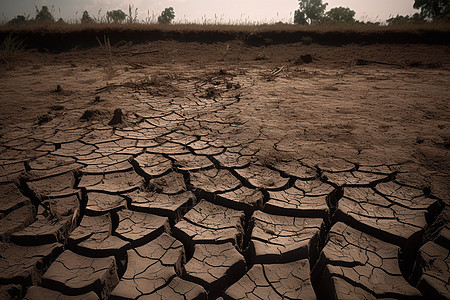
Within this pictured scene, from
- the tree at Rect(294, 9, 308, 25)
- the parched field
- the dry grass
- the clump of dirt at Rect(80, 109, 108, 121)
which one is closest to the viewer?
the parched field

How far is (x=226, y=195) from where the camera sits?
1628mm

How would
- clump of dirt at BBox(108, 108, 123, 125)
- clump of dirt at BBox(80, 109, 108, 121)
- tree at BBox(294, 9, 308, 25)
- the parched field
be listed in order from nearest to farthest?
the parched field < clump of dirt at BBox(108, 108, 123, 125) < clump of dirt at BBox(80, 109, 108, 121) < tree at BBox(294, 9, 308, 25)

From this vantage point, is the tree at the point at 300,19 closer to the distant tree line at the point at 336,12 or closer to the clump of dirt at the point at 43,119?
the distant tree line at the point at 336,12

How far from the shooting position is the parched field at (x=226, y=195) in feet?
3.71

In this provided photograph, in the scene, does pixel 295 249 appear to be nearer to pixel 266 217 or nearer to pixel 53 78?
pixel 266 217

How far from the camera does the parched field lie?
1.13m

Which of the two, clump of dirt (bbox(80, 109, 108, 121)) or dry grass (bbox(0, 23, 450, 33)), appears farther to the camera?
dry grass (bbox(0, 23, 450, 33))

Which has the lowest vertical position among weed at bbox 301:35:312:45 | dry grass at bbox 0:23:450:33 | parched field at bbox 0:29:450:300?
parched field at bbox 0:29:450:300

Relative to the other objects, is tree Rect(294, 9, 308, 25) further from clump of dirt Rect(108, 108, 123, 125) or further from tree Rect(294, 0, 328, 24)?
clump of dirt Rect(108, 108, 123, 125)

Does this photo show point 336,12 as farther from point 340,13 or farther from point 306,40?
point 306,40

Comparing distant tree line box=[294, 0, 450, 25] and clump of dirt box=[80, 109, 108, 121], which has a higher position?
distant tree line box=[294, 0, 450, 25]

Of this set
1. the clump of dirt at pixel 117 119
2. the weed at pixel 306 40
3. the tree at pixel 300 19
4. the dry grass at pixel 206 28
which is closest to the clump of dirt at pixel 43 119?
the clump of dirt at pixel 117 119

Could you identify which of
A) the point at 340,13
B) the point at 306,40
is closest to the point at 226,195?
the point at 306,40

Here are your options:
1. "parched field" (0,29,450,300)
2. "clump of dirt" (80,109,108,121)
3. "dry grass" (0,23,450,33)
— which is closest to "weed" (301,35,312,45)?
"dry grass" (0,23,450,33)
